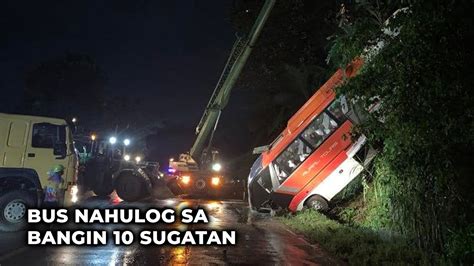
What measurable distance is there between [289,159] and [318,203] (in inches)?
63.7

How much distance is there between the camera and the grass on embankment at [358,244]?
24.9 ft

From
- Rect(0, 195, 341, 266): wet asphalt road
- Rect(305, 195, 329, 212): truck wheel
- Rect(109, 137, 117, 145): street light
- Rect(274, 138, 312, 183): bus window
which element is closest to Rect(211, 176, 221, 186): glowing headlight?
Rect(109, 137, 117, 145): street light

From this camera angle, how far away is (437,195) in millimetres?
8539

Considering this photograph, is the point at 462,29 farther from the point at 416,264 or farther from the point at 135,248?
the point at 135,248

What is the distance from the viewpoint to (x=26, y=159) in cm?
1074

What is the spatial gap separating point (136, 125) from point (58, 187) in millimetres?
39870

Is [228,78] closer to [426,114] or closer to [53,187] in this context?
[53,187]

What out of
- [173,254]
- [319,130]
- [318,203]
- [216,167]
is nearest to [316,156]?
[319,130]

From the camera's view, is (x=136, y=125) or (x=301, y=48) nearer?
(x=301, y=48)

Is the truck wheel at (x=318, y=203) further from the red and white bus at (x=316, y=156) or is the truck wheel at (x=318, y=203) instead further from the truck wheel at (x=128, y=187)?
the truck wheel at (x=128, y=187)

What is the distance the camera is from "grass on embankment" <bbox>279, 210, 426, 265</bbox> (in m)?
7.60

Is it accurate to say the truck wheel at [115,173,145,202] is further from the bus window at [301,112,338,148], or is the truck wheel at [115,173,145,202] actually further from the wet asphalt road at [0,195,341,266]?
the bus window at [301,112,338,148]

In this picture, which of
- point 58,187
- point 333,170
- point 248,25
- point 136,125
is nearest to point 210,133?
point 248,25

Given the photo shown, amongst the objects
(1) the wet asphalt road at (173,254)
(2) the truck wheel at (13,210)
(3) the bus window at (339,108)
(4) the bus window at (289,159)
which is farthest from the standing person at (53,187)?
(3) the bus window at (339,108)
